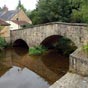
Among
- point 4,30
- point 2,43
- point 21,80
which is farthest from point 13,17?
point 21,80

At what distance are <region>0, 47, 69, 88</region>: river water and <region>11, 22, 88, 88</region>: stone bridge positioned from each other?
1.91m

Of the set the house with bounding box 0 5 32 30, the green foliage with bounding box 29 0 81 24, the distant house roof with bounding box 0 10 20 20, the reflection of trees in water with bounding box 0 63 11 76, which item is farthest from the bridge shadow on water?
the distant house roof with bounding box 0 10 20 20

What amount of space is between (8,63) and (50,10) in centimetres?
1165

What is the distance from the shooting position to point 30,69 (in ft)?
81.8

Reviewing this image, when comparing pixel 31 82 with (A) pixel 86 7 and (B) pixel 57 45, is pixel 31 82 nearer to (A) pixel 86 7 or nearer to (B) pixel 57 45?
(A) pixel 86 7

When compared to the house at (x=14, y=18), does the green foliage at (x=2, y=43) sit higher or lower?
lower

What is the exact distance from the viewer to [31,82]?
20578mm

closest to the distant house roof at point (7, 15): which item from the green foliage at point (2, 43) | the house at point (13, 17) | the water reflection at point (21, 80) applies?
the house at point (13, 17)

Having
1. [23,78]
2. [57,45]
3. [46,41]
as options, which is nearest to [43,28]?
[46,41]

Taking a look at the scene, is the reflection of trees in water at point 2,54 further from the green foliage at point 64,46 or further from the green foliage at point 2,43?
the green foliage at point 64,46

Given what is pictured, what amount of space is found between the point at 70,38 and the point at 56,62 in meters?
2.89

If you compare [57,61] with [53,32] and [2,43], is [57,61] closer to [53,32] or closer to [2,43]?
[53,32]

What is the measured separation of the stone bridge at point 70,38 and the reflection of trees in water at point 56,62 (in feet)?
6.93

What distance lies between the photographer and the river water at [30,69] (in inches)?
808
